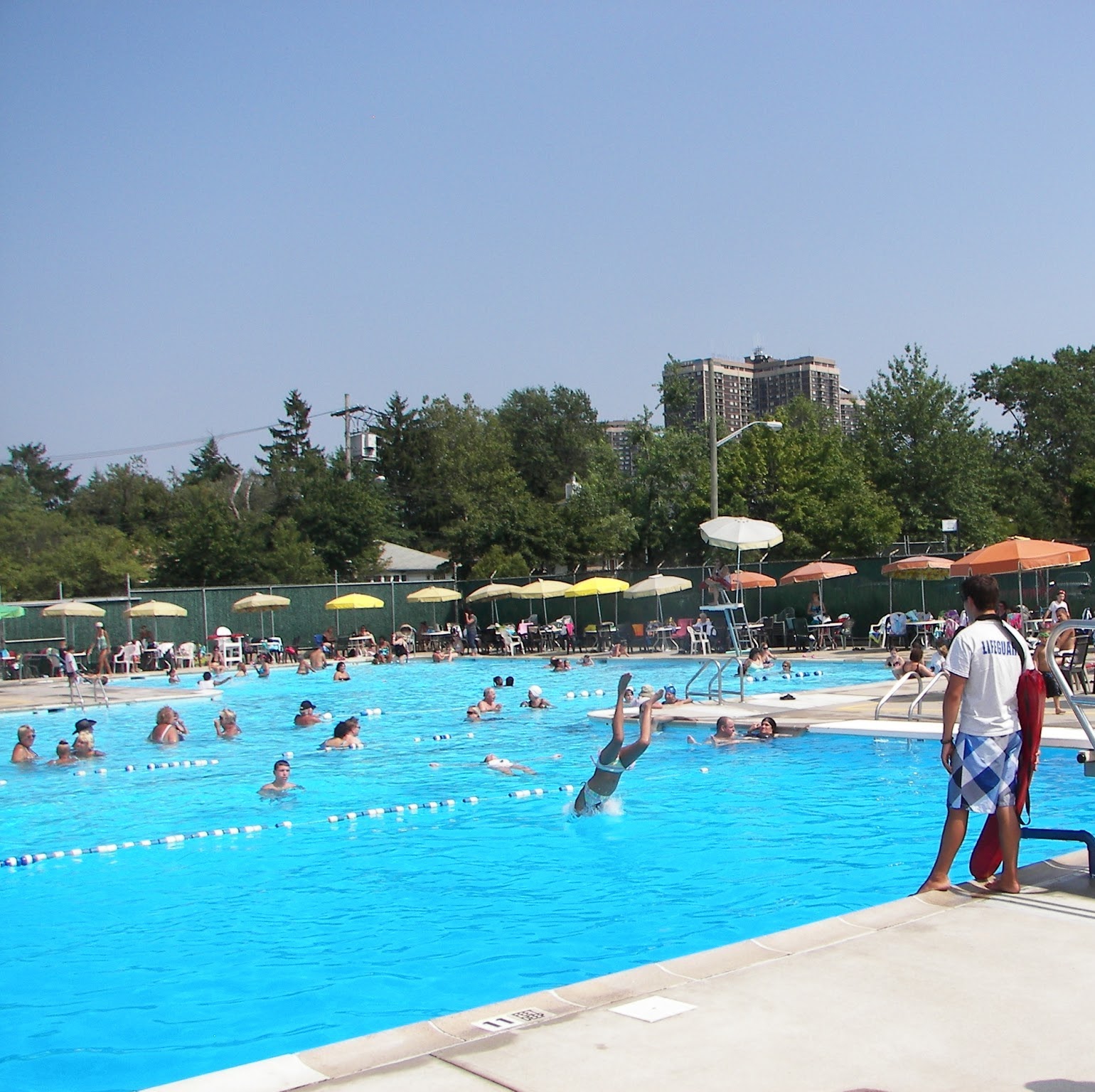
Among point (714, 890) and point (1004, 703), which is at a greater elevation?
point (1004, 703)

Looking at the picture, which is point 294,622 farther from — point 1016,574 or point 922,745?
point 922,745

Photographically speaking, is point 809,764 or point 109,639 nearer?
point 809,764

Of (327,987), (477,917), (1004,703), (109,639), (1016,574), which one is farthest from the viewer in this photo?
(109,639)

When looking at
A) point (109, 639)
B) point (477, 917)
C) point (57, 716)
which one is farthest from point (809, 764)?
point (109, 639)

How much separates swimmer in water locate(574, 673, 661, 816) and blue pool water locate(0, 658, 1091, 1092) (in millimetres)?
355

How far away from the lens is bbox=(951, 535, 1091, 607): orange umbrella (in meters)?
20.4

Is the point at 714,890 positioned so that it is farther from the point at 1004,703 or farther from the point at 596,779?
the point at 1004,703

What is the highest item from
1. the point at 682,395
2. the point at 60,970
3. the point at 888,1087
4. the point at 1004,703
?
the point at 682,395

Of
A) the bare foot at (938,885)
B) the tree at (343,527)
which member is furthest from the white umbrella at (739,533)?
the tree at (343,527)

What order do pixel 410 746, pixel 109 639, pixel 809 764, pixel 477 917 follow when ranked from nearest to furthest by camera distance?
pixel 477 917
pixel 809 764
pixel 410 746
pixel 109 639

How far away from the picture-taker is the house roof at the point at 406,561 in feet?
203

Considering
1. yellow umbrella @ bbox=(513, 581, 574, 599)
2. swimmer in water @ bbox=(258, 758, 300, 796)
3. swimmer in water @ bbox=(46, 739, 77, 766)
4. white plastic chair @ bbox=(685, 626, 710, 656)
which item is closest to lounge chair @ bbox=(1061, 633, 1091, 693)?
swimmer in water @ bbox=(258, 758, 300, 796)

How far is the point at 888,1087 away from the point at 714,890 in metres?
5.21

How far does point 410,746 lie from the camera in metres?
17.5
